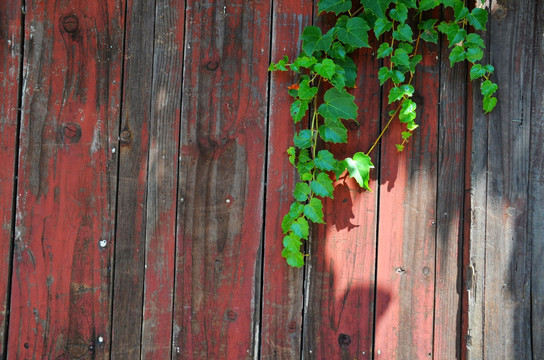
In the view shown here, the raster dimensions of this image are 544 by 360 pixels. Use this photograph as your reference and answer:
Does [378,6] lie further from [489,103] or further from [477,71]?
[489,103]

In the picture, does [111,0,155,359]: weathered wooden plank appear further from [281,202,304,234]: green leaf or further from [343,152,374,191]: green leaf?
[343,152,374,191]: green leaf

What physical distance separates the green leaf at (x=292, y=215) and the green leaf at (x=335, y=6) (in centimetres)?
73

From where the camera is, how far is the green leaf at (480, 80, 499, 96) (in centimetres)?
168

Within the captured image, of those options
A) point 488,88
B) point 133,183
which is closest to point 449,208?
point 488,88

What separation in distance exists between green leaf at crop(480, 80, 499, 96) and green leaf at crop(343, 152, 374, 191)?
1.61 feet

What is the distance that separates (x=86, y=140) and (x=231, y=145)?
1.89ft

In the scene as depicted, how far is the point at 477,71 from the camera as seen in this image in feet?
5.52

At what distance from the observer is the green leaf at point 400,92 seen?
5.57 ft

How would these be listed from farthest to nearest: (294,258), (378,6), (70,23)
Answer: (70,23) < (294,258) < (378,6)

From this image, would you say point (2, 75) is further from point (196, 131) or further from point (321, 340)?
point (321, 340)

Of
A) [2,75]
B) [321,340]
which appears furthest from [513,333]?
[2,75]

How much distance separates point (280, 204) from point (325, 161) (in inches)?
10.1

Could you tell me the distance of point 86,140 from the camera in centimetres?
182

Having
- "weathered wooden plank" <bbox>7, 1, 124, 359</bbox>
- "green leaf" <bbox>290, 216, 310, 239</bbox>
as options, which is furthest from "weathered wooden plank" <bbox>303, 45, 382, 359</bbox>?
"weathered wooden plank" <bbox>7, 1, 124, 359</bbox>
